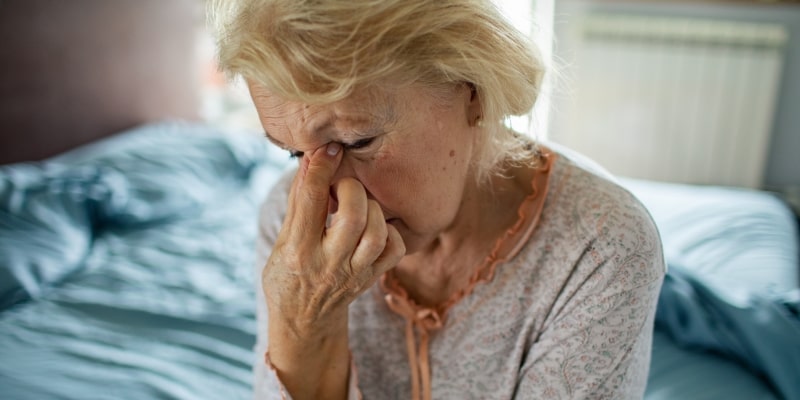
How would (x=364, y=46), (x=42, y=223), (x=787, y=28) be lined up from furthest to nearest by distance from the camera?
(x=787, y=28)
(x=42, y=223)
(x=364, y=46)

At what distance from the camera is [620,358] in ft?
2.98

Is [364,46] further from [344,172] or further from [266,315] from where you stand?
[266,315]

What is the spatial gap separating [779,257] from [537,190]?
43.9 inches

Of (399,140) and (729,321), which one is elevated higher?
(399,140)

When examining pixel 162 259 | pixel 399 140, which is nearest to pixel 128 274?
pixel 162 259

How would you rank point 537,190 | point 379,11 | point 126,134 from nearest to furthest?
point 379,11 → point 537,190 → point 126,134

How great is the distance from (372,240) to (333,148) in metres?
0.13

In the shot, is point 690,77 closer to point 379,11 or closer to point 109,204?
point 109,204

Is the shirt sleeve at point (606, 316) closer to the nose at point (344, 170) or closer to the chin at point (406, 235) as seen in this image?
the chin at point (406, 235)

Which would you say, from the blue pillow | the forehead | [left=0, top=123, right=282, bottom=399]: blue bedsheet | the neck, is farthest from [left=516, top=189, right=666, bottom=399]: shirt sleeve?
the blue pillow

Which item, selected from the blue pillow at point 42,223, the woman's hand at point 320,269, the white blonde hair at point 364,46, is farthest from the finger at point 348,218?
the blue pillow at point 42,223

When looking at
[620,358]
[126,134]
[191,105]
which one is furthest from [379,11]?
[191,105]

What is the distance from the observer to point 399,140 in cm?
83

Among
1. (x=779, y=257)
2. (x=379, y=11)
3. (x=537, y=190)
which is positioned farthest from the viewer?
(x=779, y=257)
